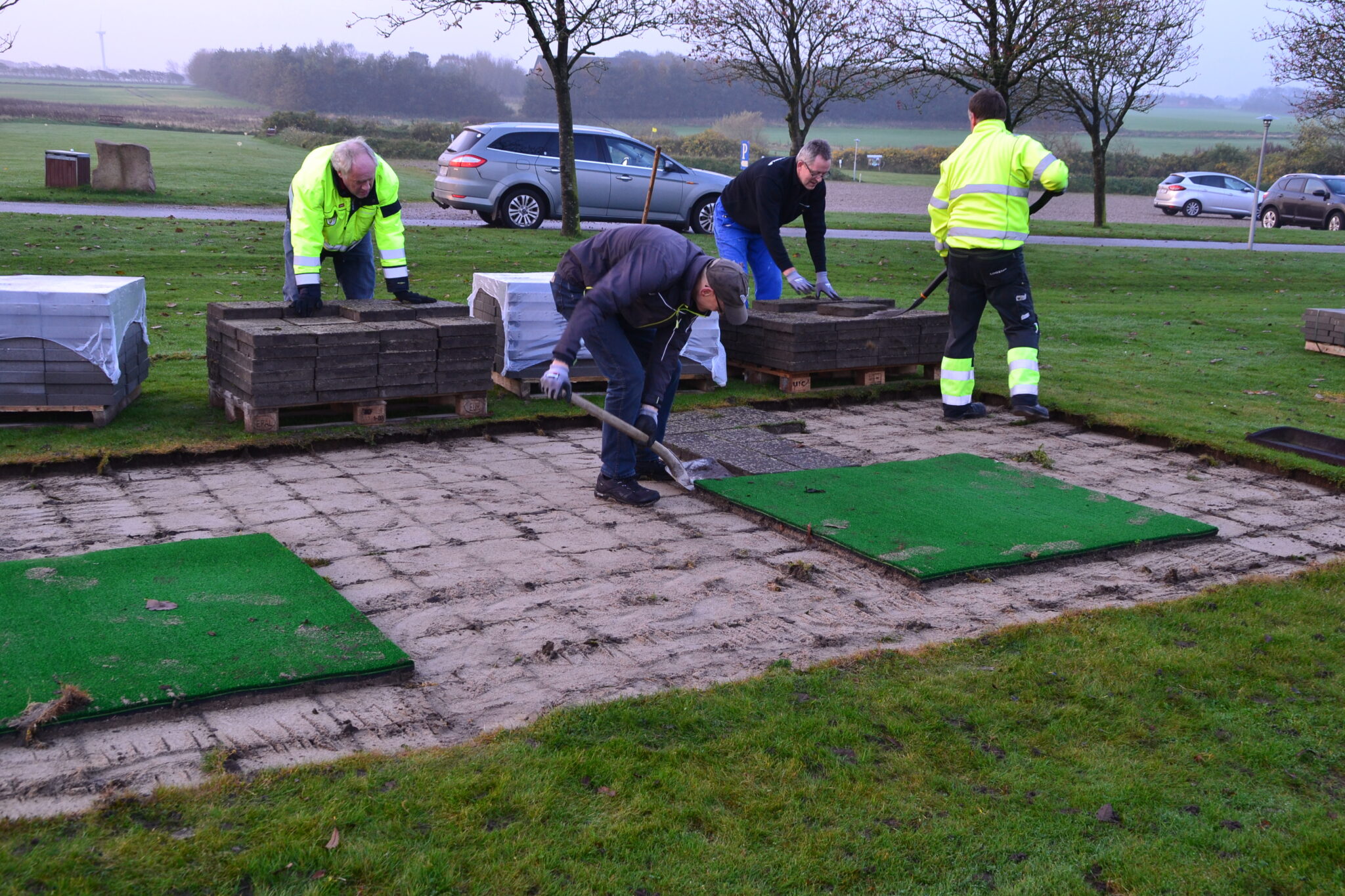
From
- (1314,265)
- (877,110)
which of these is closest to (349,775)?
(1314,265)

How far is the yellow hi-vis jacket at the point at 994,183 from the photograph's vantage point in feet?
25.2

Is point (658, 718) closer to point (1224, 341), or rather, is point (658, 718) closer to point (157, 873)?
point (157, 873)

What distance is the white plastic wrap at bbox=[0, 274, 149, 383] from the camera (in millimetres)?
6570

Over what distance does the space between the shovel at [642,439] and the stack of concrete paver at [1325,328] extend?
8258 millimetres

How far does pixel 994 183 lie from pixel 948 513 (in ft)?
9.71

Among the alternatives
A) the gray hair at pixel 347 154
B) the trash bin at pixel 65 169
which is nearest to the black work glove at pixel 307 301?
the gray hair at pixel 347 154

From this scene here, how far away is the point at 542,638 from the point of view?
438 centimetres

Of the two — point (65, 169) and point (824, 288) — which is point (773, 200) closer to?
point (824, 288)

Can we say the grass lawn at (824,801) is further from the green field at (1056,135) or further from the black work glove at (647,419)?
the green field at (1056,135)

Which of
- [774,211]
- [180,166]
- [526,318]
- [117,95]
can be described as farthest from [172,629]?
[117,95]

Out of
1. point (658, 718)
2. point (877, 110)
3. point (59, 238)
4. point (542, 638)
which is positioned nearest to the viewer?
point (658, 718)

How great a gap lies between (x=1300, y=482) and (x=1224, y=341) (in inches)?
237

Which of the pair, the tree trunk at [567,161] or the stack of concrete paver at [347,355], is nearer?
the stack of concrete paver at [347,355]

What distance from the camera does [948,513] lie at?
5965mm
